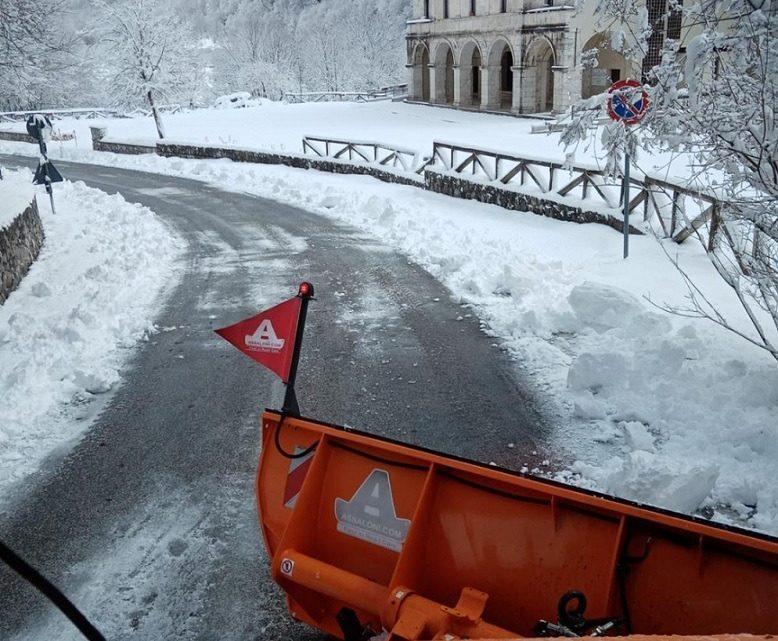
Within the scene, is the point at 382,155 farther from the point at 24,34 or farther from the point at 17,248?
the point at 17,248

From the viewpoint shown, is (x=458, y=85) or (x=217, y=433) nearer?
(x=217, y=433)

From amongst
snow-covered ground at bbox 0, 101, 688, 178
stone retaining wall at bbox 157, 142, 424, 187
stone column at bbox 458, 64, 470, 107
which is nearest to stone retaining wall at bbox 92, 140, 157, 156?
snow-covered ground at bbox 0, 101, 688, 178

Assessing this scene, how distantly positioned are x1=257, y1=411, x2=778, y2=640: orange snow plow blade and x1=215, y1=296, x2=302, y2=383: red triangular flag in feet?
1.20

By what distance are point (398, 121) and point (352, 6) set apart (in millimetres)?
47394

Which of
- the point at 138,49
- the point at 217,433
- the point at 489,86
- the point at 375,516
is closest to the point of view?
the point at 375,516

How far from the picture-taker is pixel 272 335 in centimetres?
427

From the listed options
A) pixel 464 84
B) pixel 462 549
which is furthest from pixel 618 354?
pixel 464 84

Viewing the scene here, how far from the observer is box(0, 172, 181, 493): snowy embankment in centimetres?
679

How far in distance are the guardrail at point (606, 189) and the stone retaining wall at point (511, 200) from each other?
1.02ft

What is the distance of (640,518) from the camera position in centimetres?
330

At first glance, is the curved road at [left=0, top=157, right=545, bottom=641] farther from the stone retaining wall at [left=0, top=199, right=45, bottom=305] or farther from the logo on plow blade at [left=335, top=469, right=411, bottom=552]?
the stone retaining wall at [left=0, top=199, right=45, bottom=305]

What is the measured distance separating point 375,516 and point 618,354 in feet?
13.9

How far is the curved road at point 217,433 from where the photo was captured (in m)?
4.44

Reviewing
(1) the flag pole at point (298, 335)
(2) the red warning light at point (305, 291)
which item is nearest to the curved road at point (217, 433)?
(1) the flag pole at point (298, 335)
